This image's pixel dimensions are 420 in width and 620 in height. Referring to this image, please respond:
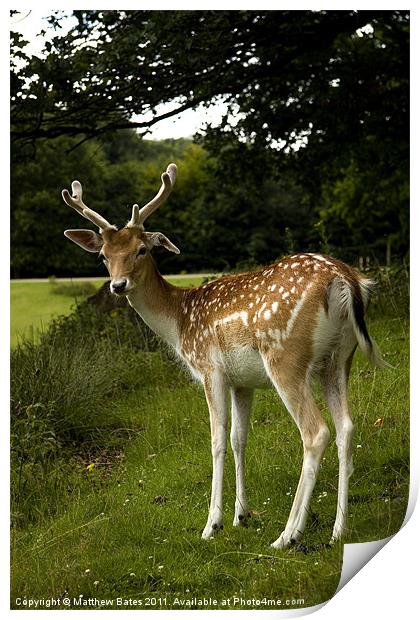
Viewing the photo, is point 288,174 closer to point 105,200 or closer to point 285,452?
point 105,200

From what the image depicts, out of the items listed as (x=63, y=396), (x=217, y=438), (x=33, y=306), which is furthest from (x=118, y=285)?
(x=33, y=306)

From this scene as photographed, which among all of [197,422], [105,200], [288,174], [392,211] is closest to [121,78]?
[105,200]

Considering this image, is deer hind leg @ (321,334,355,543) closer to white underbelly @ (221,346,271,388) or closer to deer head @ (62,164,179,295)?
white underbelly @ (221,346,271,388)

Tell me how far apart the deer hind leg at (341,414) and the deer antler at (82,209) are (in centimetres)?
125

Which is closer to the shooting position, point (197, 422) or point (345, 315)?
point (345, 315)

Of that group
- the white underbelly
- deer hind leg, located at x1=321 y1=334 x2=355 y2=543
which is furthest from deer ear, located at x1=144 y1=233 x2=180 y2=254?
deer hind leg, located at x1=321 y1=334 x2=355 y2=543

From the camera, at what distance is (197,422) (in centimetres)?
589

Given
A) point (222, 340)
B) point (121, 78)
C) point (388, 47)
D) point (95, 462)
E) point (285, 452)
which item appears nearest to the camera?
point (222, 340)

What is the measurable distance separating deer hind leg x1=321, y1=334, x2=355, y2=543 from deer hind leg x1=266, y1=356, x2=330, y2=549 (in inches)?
5.3

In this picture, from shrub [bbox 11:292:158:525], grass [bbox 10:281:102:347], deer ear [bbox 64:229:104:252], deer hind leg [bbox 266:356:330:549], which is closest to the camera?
deer hind leg [bbox 266:356:330:549]

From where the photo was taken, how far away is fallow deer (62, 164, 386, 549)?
430 centimetres

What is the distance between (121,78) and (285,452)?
268cm

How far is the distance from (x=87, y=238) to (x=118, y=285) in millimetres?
389

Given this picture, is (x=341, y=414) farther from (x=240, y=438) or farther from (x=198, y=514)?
(x=198, y=514)
